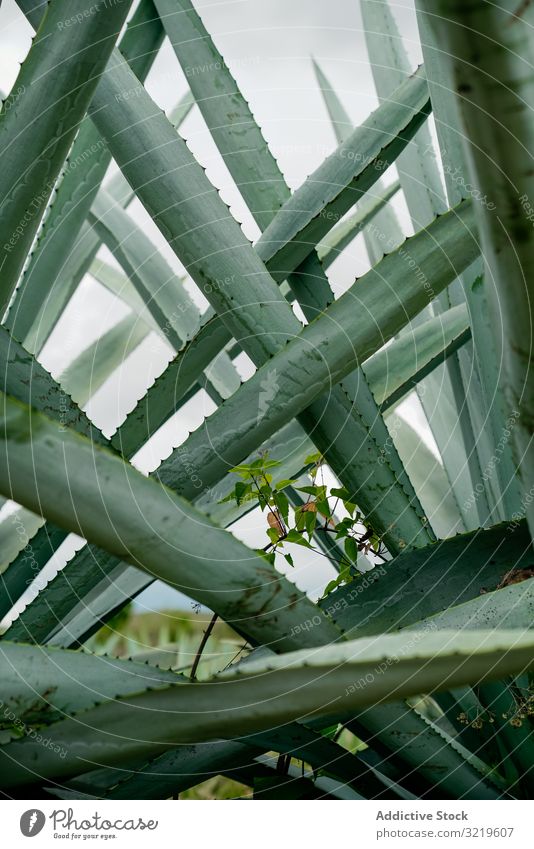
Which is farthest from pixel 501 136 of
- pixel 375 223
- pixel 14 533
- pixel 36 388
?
pixel 375 223

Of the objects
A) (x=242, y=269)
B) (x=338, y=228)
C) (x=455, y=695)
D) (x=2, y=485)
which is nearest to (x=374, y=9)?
(x=338, y=228)

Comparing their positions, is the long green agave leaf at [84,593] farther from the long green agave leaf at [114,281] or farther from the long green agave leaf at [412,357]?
the long green agave leaf at [114,281]

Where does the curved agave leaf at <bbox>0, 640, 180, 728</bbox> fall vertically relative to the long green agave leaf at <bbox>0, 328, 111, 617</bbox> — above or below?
below

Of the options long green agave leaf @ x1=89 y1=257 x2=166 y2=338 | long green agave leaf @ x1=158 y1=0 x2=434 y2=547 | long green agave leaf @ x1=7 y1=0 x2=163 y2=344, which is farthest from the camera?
long green agave leaf @ x1=89 y1=257 x2=166 y2=338

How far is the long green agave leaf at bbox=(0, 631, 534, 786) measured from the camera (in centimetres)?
34

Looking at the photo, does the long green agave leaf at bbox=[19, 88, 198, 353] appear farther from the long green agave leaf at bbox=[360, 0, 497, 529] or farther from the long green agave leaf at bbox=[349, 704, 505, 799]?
the long green agave leaf at bbox=[349, 704, 505, 799]

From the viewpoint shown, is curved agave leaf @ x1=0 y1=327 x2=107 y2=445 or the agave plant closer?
the agave plant

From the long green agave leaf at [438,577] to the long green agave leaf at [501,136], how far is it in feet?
0.77

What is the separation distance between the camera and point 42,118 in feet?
2.00

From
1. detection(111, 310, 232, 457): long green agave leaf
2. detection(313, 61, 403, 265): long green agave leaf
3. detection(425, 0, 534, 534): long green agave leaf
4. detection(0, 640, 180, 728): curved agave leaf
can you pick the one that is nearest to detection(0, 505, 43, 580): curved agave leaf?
detection(111, 310, 232, 457): long green agave leaf

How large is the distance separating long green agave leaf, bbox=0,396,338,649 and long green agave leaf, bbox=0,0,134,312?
0.28 meters

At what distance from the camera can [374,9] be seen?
108cm

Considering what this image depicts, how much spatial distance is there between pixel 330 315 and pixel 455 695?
404 millimetres

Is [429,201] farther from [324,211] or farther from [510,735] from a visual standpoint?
Result: [510,735]
